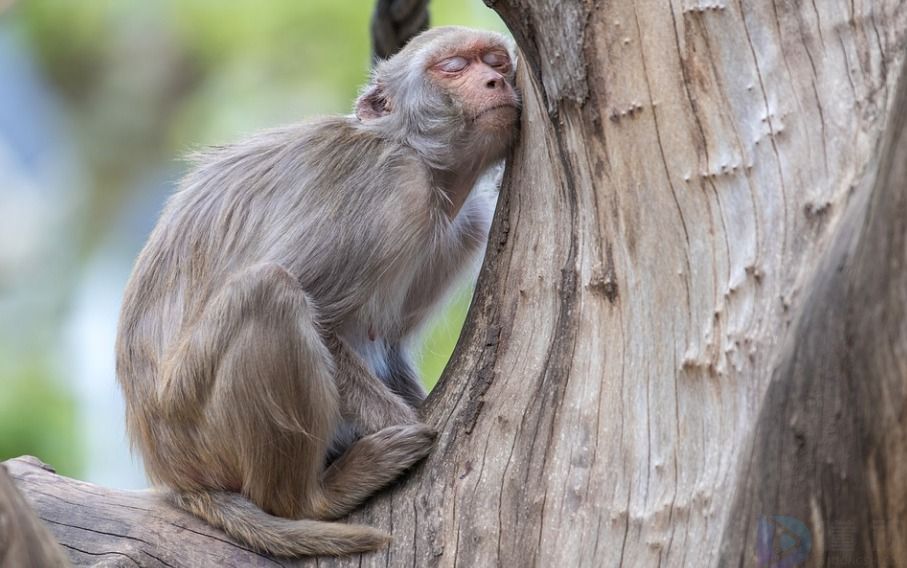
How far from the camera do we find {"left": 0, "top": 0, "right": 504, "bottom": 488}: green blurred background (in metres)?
12.6

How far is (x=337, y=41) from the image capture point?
1370cm

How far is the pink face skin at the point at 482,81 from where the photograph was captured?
4.80m

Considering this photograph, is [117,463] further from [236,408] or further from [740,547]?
[740,547]

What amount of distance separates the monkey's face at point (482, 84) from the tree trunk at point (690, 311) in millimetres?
451

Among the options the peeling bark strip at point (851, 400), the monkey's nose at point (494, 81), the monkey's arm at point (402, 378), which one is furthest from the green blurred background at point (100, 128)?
the peeling bark strip at point (851, 400)

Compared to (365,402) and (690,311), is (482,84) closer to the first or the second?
(365,402)

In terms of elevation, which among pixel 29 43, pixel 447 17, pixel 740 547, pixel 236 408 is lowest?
pixel 740 547

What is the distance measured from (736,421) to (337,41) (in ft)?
36.9

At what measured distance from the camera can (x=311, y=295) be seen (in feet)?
15.3

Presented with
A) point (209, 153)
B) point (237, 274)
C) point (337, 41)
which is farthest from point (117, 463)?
point (237, 274)

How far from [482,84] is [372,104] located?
0.77m

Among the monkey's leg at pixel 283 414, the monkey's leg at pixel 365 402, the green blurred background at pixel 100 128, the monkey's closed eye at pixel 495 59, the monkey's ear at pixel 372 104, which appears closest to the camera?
the monkey's leg at pixel 283 414

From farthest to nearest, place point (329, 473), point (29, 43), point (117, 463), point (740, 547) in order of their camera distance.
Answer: point (29, 43) < point (117, 463) < point (329, 473) < point (740, 547)

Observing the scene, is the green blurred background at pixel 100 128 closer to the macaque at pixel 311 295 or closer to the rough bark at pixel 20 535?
the macaque at pixel 311 295
